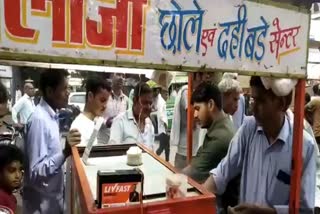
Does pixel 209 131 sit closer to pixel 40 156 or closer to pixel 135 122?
pixel 135 122

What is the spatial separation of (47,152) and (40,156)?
0.06m

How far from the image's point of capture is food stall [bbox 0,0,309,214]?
101 cm

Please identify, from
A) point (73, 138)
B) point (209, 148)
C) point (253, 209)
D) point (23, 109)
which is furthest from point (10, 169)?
point (23, 109)

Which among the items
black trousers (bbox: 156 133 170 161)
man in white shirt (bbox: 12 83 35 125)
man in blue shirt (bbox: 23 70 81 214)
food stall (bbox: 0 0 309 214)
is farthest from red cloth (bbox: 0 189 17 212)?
man in white shirt (bbox: 12 83 35 125)

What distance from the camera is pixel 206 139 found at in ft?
8.00

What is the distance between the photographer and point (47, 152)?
7.57ft

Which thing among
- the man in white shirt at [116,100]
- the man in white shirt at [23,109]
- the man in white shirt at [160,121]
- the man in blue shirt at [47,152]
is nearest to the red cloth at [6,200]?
the man in blue shirt at [47,152]

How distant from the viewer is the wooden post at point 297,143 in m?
1.69

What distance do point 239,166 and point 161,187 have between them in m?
0.88

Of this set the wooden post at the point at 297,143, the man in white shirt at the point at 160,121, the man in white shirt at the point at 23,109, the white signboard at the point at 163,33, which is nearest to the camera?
the white signboard at the point at 163,33

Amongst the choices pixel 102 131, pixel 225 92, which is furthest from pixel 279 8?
pixel 102 131

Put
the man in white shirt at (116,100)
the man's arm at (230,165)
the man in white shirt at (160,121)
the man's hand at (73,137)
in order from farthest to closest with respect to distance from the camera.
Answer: the man in white shirt at (160,121)
the man in white shirt at (116,100)
the man's hand at (73,137)
the man's arm at (230,165)

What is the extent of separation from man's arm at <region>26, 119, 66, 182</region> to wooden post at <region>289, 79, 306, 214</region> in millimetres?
1444

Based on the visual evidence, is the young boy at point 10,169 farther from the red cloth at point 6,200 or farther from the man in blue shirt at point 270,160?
the man in blue shirt at point 270,160
